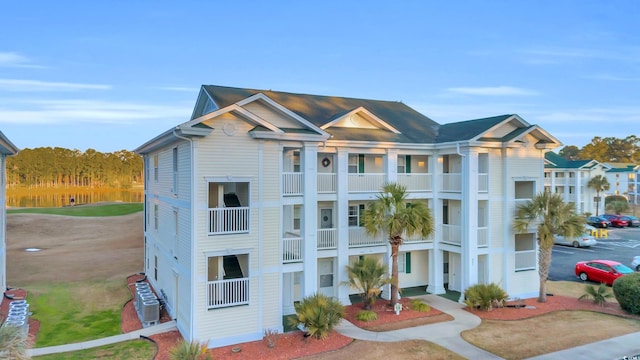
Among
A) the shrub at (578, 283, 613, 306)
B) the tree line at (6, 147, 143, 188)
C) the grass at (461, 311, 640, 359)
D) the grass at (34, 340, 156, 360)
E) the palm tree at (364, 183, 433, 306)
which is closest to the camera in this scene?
the grass at (34, 340, 156, 360)

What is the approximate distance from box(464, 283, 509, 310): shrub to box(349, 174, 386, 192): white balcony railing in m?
A: 6.14

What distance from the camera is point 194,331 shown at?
13.4 meters

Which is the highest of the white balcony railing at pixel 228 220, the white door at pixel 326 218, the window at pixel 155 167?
the window at pixel 155 167

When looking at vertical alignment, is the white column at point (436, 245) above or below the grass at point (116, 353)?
above

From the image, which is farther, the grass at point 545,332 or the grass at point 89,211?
the grass at point 89,211

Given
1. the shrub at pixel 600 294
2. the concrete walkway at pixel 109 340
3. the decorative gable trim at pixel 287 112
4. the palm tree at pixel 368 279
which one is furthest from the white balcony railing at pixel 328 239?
the shrub at pixel 600 294

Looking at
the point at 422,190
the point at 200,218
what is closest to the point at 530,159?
the point at 422,190

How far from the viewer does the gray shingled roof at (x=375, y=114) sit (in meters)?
19.3

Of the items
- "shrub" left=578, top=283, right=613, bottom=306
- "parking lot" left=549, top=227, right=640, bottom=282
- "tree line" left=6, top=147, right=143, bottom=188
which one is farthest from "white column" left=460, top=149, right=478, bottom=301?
"tree line" left=6, top=147, right=143, bottom=188

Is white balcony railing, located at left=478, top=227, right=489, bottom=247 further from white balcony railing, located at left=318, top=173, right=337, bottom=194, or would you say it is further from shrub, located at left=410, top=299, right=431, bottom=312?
white balcony railing, located at left=318, top=173, right=337, bottom=194

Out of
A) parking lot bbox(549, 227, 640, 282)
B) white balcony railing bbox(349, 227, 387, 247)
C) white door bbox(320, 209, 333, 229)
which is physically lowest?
parking lot bbox(549, 227, 640, 282)

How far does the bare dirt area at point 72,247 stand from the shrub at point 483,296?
61.7 ft

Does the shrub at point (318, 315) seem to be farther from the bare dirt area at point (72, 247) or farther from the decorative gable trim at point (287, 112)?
the bare dirt area at point (72, 247)

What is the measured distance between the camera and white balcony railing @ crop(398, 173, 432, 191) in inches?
796
